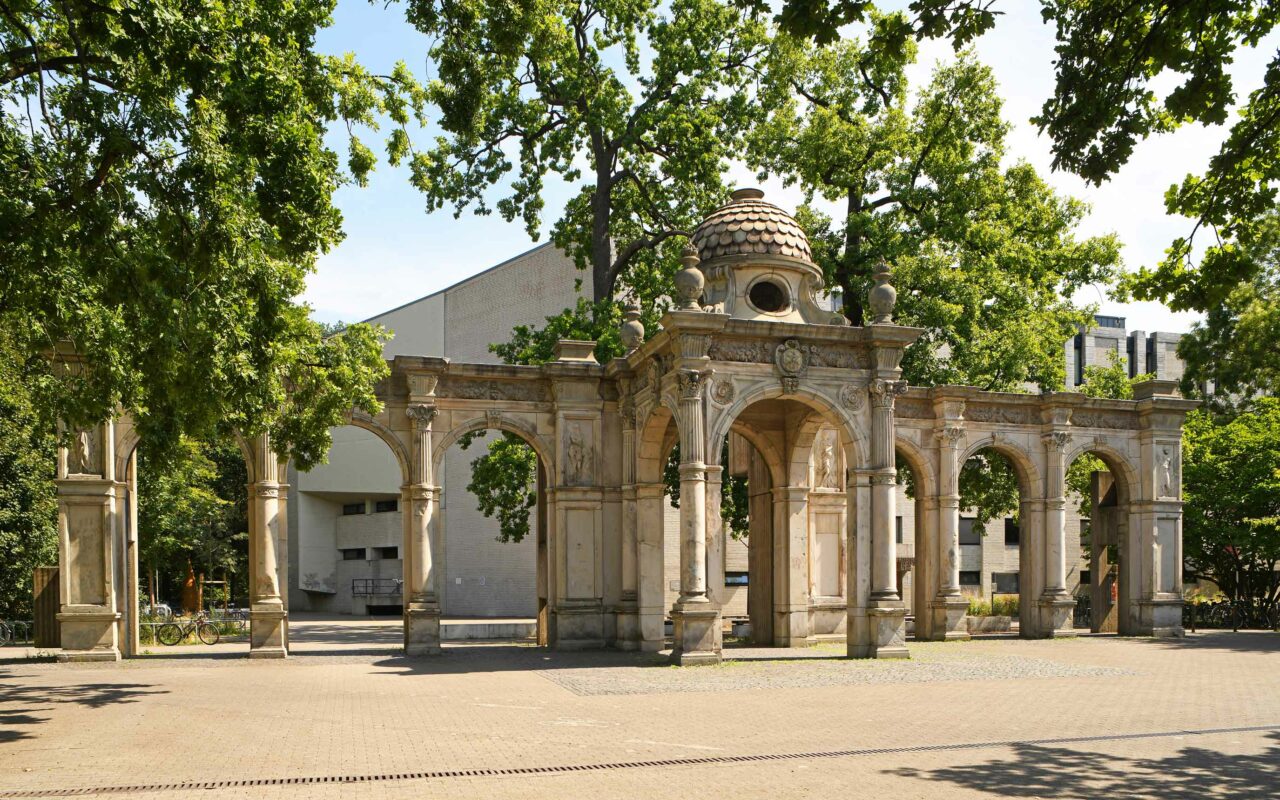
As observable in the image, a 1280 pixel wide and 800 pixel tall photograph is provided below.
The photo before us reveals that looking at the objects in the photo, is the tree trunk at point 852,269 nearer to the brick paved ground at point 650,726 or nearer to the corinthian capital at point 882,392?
the corinthian capital at point 882,392

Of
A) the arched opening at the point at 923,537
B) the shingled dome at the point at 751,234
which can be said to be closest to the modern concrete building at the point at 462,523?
the arched opening at the point at 923,537

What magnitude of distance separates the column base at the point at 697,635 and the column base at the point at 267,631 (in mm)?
7384

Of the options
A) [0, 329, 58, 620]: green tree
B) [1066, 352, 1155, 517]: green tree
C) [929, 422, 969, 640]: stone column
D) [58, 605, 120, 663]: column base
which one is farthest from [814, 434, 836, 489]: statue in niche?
[0, 329, 58, 620]: green tree

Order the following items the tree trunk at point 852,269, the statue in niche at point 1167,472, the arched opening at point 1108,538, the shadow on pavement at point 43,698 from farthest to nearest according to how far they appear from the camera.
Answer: the tree trunk at point 852,269 < the arched opening at point 1108,538 < the statue in niche at point 1167,472 < the shadow on pavement at point 43,698

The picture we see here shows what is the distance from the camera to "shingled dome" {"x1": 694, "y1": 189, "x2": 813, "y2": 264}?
21359 mm

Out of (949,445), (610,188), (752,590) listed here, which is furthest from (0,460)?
(949,445)

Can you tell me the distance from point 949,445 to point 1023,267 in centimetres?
638

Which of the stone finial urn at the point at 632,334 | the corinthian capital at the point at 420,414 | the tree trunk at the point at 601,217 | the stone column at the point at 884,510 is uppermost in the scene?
the tree trunk at the point at 601,217

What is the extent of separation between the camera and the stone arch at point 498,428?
23078 millimetres

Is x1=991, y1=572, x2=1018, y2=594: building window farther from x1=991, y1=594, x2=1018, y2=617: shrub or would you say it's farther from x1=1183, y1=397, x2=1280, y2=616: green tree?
x1=1183, y1=397, x2=1280, y2=616: green tree

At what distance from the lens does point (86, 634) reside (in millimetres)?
20297

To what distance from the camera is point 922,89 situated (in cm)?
3089

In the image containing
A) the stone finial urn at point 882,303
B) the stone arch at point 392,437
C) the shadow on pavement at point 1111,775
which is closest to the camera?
the shadow on pavement at point 1111,775

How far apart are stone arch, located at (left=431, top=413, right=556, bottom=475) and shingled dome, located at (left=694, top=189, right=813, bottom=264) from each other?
498cm
